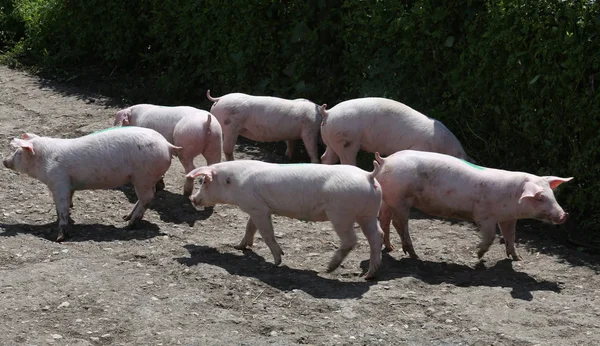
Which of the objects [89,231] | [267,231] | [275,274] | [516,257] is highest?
[267,231]

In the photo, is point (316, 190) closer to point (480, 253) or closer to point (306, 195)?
point (306, 195)

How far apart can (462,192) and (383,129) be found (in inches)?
57.4

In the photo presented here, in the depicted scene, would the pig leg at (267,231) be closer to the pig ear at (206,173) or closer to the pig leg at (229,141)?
the pig ear at (206,173)

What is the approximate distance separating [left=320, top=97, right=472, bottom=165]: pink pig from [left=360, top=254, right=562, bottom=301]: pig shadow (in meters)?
1.35

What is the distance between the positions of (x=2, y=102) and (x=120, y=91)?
136 cm

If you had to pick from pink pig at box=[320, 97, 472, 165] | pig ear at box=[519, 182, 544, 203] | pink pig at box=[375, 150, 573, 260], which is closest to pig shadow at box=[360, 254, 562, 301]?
pink pig at box=[375, 150, 573, 260]

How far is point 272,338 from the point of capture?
211 inches

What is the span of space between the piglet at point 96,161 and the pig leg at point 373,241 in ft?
5.77

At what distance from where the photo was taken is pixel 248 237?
268 inches

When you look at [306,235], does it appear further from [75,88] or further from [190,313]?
[75,88]

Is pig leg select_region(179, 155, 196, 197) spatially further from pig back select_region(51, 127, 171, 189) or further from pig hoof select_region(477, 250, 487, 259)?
pig hoof select_region(477, 250, 487, 259)

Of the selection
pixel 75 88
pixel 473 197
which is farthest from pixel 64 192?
pixel 75 88

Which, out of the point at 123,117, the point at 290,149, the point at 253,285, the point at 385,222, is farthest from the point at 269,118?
the point at 253,285

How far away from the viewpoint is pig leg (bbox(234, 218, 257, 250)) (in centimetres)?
677
